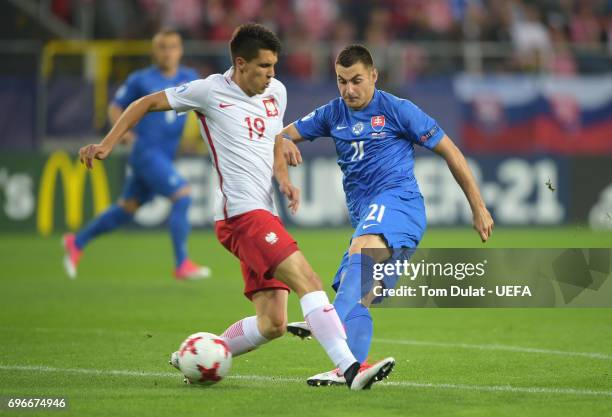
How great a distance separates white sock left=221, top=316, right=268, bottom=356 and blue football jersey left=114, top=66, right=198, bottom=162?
5944 mm

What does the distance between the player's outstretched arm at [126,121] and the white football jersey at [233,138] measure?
0.06m

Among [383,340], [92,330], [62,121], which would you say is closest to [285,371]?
[383,340]

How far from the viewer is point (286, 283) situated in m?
6.84

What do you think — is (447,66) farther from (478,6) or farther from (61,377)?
(61,377)

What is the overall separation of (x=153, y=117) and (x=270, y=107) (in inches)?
240

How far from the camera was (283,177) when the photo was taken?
712 cm

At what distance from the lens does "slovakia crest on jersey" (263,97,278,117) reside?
7293mm

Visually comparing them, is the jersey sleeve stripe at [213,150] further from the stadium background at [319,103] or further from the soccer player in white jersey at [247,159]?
the stadium background at [319,103]

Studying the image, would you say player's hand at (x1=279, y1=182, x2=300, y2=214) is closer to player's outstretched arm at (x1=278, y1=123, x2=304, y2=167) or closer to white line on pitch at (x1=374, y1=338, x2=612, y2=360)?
player's outstretched arm at (x1=278, y1=123, x2=304, y2=167)

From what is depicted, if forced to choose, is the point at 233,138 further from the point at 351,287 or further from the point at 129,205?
the point at 129,205

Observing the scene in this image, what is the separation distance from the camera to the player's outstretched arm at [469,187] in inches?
277

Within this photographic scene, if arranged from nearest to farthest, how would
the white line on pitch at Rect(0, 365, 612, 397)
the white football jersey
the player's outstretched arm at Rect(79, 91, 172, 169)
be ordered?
the white line on pitch at Rect(0, 365, 612, 397) < the player's outstretched arm at Rect(79, 91, 172, 169) < the white football jersey

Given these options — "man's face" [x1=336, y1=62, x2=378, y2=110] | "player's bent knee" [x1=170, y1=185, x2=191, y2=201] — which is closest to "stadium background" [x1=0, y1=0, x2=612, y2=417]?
"player's bent knee" [x1=170, y1=185, x2=191, y2=201]

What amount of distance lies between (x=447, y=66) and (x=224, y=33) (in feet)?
12.5
